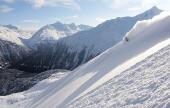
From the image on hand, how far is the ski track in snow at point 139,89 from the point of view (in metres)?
11.5

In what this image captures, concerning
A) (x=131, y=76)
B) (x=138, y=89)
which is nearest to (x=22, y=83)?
(x=131, y=76)

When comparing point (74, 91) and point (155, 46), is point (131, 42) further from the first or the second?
point (74, 91)

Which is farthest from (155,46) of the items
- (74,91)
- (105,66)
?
(74,91)

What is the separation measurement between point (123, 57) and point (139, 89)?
24.9 feet

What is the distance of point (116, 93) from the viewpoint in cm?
1451

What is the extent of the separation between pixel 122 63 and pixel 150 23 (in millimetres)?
5356

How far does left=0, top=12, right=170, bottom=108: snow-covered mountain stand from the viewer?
12383 millimetres

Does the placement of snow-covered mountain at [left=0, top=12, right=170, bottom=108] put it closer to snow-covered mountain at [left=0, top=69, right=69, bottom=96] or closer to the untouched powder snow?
the untouched powder snow

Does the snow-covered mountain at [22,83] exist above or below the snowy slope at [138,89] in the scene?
above

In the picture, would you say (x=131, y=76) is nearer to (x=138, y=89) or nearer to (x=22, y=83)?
(x=138, y=89)

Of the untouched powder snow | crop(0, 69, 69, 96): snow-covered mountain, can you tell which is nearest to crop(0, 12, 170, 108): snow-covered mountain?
the untouched powder snow

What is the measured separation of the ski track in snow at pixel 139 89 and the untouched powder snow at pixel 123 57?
1.13 metres

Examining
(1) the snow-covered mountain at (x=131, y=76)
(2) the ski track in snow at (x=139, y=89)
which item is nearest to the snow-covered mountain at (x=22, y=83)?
(1) the snow-covered mountain at (x=131, y=76)

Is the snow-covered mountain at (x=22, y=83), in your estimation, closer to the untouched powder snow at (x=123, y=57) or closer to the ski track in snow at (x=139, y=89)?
the untouched powder snow at (x=123, y=57)
